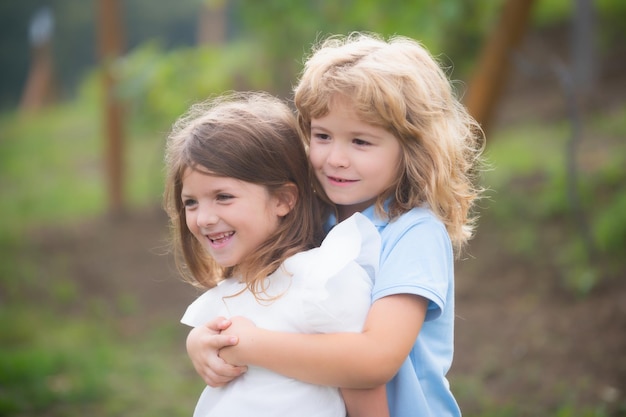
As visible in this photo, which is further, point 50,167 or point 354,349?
point 50,167

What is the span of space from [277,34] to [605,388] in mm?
4453

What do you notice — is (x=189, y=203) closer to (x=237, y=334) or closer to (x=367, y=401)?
(x=237, y=334)

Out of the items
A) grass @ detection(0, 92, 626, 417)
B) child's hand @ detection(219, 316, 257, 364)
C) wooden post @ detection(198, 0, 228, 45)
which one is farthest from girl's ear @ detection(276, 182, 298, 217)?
wooden post @ detection(198, 0, 228, 45)

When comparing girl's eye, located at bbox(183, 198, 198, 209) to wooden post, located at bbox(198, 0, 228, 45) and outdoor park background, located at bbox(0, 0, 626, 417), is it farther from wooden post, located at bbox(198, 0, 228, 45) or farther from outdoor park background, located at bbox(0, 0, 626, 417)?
wooden post, located at bbox(198, 0, 228, 45)

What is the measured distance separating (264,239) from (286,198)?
0.40 feet

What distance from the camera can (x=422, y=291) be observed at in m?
1.73

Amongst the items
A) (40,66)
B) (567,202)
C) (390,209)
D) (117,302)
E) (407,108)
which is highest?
(40,66)

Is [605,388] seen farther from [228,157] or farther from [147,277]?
[147,277]

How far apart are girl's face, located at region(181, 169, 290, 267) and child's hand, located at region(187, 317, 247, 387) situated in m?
0.17

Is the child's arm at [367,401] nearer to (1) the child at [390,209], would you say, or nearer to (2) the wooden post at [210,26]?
(1) the child at [390,209]

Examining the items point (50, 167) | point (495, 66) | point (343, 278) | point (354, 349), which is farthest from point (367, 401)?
point (50, 167)

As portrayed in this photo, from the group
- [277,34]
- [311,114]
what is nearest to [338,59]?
[311,114]

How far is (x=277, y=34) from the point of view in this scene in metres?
7.05

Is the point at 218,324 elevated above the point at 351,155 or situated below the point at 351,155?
Result: below
